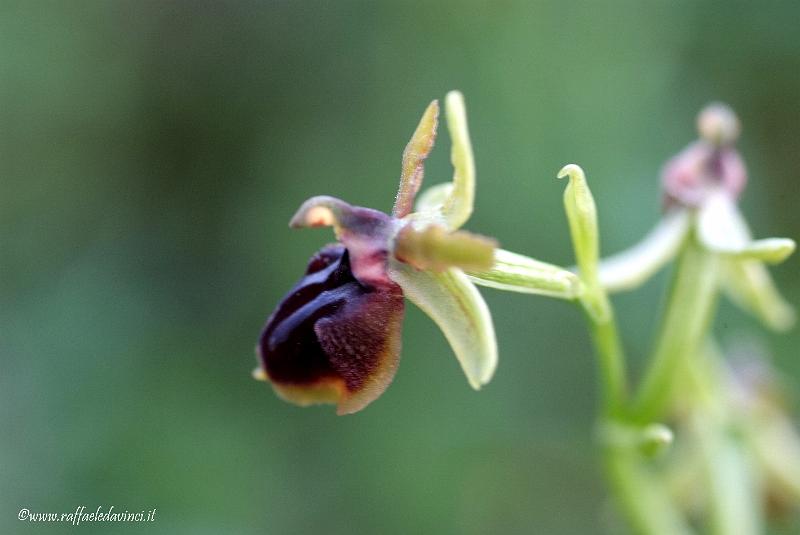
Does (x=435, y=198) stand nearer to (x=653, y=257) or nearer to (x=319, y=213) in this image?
(x=319, y=213)

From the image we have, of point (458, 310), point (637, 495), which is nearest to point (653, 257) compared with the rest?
point (637, 495)

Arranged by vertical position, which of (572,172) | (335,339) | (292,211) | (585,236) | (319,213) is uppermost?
(572,172)

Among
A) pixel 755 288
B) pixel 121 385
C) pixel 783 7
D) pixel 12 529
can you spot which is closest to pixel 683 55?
pixel 783 7

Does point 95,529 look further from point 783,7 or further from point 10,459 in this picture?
point 783,7

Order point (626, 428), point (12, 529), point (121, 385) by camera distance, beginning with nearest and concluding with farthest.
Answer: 1. point (626, 428)
2. point (12, 529)
3. point (121, 385)

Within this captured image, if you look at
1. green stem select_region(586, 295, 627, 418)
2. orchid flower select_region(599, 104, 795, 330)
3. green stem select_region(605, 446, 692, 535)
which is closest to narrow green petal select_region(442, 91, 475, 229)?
green stem select_region(586, 295, 627, 418)

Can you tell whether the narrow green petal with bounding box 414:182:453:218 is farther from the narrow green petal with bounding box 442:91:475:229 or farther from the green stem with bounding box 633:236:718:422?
the green stem with bounding box 633:236:718:422
